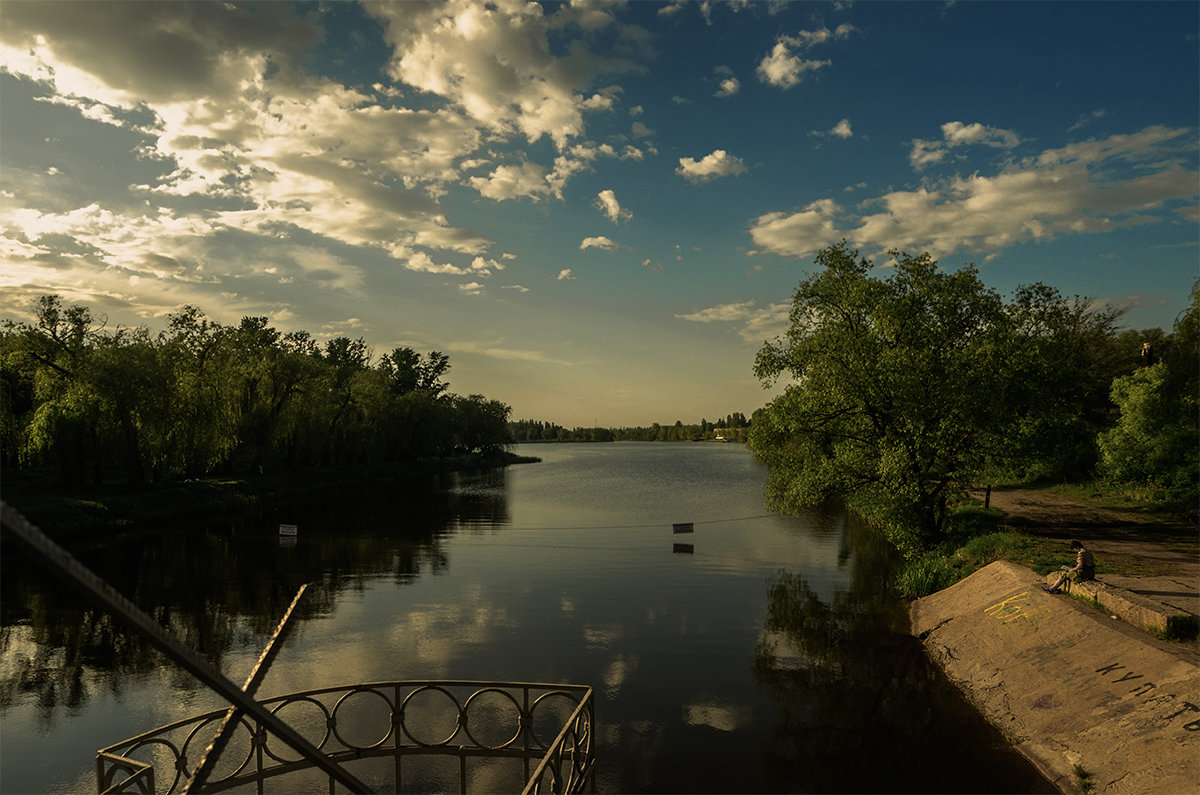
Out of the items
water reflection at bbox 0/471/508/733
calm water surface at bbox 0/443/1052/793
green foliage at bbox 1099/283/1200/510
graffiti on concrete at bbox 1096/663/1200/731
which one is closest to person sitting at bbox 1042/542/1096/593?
calm water surface at bbox 0/443/1052/793

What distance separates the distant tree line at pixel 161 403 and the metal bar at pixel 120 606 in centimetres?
5703

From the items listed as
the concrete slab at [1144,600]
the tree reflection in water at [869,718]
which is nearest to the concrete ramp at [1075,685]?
the concrete slab at [1144,600]

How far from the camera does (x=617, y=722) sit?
65.3 ft

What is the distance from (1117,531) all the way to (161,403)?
6911 centimetres

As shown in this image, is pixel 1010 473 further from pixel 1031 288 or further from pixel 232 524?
pixel 232 524

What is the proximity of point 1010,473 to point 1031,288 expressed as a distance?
3489cm

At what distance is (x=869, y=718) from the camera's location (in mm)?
20219

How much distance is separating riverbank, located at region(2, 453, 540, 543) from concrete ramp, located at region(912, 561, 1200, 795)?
5156 centimetres

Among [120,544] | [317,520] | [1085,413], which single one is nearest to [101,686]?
[120,544]

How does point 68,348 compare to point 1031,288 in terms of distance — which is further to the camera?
point 1031,288

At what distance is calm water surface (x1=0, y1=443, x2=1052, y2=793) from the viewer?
58.5 feet

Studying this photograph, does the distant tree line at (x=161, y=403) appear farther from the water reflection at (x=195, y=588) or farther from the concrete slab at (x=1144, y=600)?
the concrete slab at (x=1144, y=600)

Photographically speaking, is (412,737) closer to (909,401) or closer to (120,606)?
(120,606)

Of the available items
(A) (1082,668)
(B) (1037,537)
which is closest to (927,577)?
(B) (1037,537)
